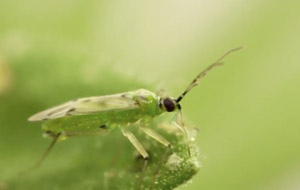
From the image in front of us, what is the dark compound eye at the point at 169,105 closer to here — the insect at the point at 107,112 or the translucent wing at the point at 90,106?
the insect at the point at 107,112

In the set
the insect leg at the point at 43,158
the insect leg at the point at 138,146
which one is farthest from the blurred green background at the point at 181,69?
the insect leg at the point at 138,146

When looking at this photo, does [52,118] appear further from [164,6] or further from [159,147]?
[164,6]

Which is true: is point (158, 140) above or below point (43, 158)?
above

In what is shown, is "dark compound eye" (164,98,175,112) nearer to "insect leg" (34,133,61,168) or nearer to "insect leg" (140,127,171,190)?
"insect leg" (140,127,171,190)

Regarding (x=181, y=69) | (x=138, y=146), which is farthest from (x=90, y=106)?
(x=181, y=69)

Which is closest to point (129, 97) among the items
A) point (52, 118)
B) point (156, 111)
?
point (156, 111)

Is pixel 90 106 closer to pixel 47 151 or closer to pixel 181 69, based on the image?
pixel 47 151
